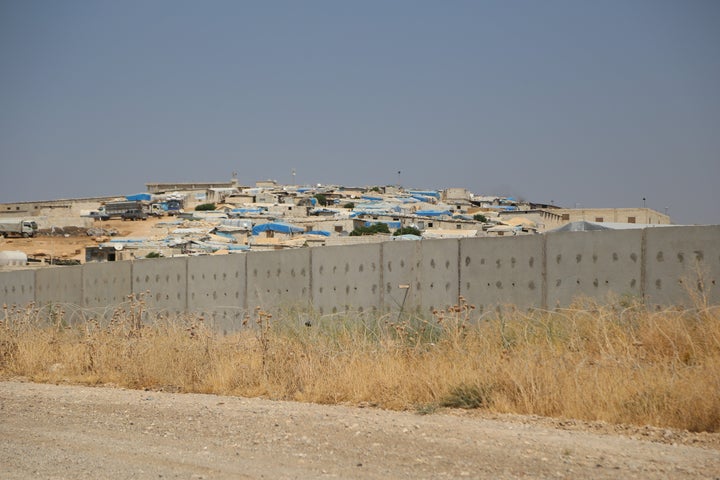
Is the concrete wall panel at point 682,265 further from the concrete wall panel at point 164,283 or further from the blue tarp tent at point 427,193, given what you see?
the blue tarp tent at point 427,193

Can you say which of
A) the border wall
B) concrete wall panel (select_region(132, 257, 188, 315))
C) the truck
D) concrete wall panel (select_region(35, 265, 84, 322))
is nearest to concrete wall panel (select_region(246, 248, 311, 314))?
the border wall

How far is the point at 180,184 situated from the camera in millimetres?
130750

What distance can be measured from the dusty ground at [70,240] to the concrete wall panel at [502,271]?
49.8 meters

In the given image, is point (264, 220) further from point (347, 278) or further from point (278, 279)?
point (347, 278)

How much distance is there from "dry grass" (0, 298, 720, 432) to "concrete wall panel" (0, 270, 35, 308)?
11.9 metres

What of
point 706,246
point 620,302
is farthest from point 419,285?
point 706,246

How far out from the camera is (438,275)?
15367mm

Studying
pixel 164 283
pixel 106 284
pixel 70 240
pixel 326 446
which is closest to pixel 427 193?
pixel 70 240

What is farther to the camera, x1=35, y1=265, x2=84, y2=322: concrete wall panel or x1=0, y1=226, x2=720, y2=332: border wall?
x1=35, y1=265, x2=84, y2=322: concrete wall panel

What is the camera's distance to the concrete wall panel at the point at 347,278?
16.5 metres

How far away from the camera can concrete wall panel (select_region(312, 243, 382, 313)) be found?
16516 mm

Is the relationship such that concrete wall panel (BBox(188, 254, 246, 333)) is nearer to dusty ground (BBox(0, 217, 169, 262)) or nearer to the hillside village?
the hillside village

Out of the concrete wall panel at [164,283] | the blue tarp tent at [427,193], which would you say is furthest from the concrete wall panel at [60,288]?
the blue tarp tent at [427,193]

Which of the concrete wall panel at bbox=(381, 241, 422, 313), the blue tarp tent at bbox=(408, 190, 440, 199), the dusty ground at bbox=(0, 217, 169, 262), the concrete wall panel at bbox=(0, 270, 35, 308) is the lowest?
the dusty ground at bbox=(0, 217, 169, 262)
